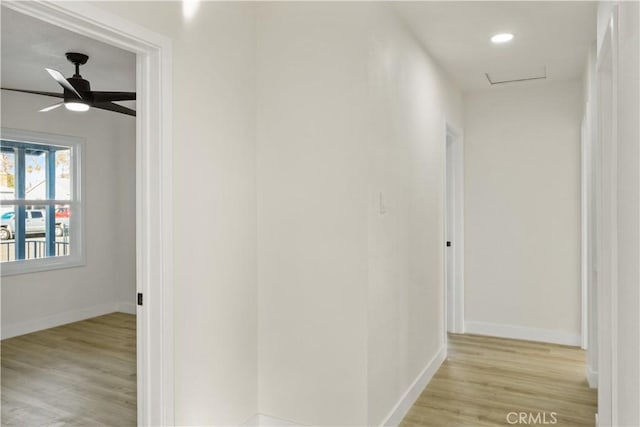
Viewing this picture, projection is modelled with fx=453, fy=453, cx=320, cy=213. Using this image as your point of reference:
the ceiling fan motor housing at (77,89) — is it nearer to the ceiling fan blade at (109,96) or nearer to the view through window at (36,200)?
the ceiling fan blade at (109,96)

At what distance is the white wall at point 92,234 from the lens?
4.87 m

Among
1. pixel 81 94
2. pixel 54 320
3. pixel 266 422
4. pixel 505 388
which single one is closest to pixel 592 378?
pixel 505 388

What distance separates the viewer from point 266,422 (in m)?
2.66

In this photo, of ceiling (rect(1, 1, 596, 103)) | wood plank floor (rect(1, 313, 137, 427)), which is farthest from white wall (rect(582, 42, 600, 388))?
wood plank floor (rect(1, 313, 137, 427))

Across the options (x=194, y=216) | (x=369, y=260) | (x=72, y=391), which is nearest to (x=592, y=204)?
(x=369, y=260)

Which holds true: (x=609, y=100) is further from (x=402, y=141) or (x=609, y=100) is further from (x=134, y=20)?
(x=134, y=20)

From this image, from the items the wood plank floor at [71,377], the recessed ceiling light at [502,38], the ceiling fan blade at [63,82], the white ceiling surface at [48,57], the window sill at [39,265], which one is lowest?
the wood plank floor at [71,377]

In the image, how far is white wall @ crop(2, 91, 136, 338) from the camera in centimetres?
487

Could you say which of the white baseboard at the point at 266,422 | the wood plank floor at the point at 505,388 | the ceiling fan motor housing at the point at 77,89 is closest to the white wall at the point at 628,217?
the wood plank floor at the point at 505,388

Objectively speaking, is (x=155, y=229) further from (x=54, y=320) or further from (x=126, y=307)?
(x=126, y=307)

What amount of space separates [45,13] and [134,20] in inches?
14.3

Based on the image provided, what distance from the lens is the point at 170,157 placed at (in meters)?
2.05

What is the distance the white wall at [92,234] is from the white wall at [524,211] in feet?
13.6

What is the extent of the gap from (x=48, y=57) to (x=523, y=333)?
505 cm
